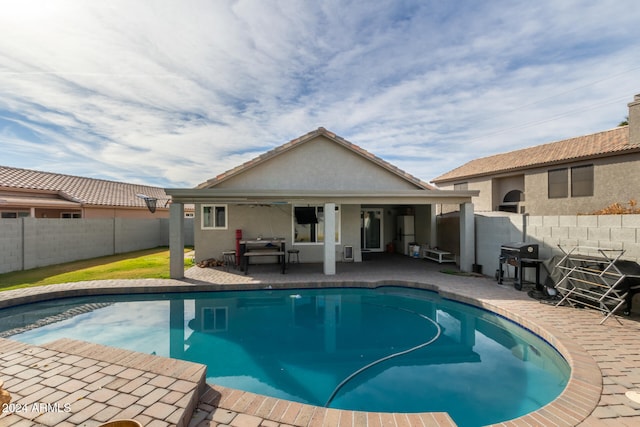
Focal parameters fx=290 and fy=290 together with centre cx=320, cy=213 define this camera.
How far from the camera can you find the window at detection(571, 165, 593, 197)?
1716cm

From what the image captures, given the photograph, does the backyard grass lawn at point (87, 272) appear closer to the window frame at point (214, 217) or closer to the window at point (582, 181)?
the window frame at point (214, 217)

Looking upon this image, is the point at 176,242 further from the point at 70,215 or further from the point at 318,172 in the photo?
Result: the point at 70,215

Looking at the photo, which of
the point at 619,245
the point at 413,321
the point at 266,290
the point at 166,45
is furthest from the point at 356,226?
the point at 166,45

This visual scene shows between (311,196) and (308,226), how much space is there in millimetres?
3672

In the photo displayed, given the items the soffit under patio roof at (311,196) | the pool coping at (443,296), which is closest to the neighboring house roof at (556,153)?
the soffit under patio roof at (311,196)

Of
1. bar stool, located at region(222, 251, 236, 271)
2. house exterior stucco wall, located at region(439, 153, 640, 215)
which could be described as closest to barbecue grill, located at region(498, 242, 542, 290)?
house exterior stucco wall, located at region(439, 153, 640, 215)

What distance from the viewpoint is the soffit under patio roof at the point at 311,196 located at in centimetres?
1127

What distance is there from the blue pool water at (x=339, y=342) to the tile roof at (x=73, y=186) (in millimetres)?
14175

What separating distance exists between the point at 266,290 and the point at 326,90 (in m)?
10.2

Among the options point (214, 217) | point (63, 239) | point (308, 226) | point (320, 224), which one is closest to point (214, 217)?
point (214, 217)

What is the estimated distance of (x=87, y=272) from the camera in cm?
1236

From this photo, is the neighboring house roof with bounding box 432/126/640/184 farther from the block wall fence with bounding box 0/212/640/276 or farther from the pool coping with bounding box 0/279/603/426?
the pool coping with bounding box 0/279/603/426

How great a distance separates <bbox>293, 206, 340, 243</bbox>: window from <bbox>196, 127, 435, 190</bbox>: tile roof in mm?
2948

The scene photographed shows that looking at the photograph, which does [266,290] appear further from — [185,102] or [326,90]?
[326,90]
